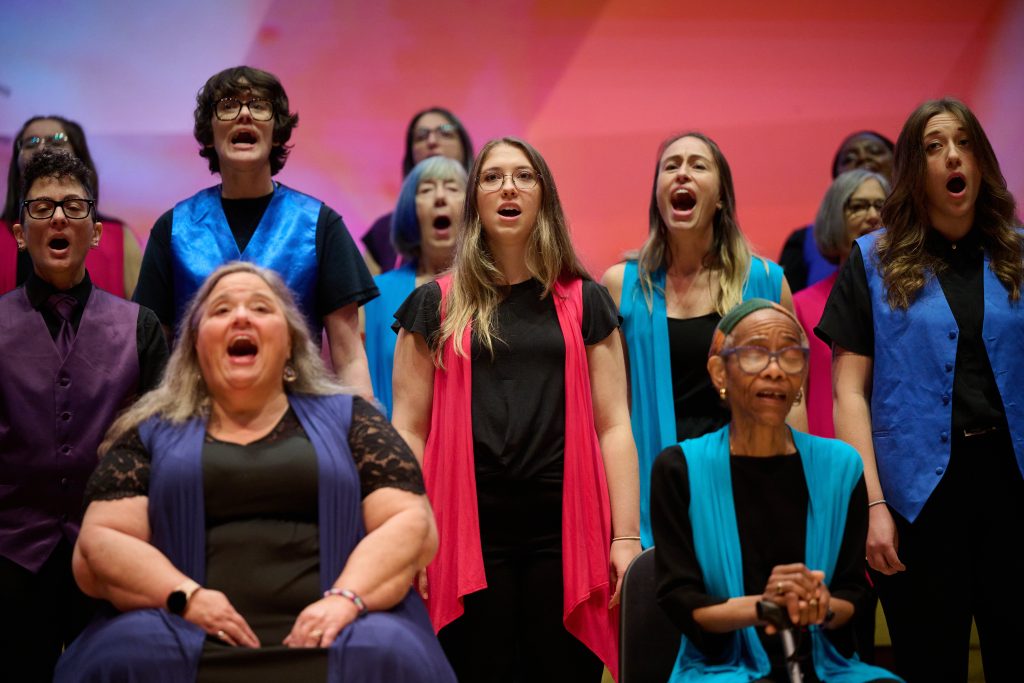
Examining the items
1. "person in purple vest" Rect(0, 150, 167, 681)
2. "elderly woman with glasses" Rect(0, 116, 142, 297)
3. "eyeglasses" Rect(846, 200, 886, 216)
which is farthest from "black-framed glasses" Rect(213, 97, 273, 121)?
"eyeglasses" Rect(846, 200, 886, 216)

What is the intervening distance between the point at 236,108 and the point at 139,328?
2.84 ft

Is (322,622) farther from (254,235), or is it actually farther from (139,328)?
(254,235)

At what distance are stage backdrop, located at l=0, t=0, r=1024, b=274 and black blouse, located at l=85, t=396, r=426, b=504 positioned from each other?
2700 mm

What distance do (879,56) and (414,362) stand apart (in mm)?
3242

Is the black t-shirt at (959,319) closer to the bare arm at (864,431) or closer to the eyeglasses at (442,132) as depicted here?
the bare arm at (864,431)

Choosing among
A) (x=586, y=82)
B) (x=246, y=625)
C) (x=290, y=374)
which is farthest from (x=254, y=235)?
(x=586, y=82)

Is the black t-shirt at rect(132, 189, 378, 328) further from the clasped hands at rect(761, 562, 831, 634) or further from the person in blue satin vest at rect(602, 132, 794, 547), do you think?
the clasped hands at rect(761, 562, 831, 634)

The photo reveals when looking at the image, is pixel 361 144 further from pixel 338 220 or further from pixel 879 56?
pixel 879 56

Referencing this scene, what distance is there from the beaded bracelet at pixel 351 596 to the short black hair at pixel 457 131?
2.63 meters

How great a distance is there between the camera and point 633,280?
3645 mm

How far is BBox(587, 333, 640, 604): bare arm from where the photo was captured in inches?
119

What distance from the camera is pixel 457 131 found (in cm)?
483

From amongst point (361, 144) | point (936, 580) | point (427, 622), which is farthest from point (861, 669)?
point (361, 144)

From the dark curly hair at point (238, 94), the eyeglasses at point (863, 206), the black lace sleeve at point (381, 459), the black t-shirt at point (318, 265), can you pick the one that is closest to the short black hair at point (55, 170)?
the black t-shirt at point (318, 265)
